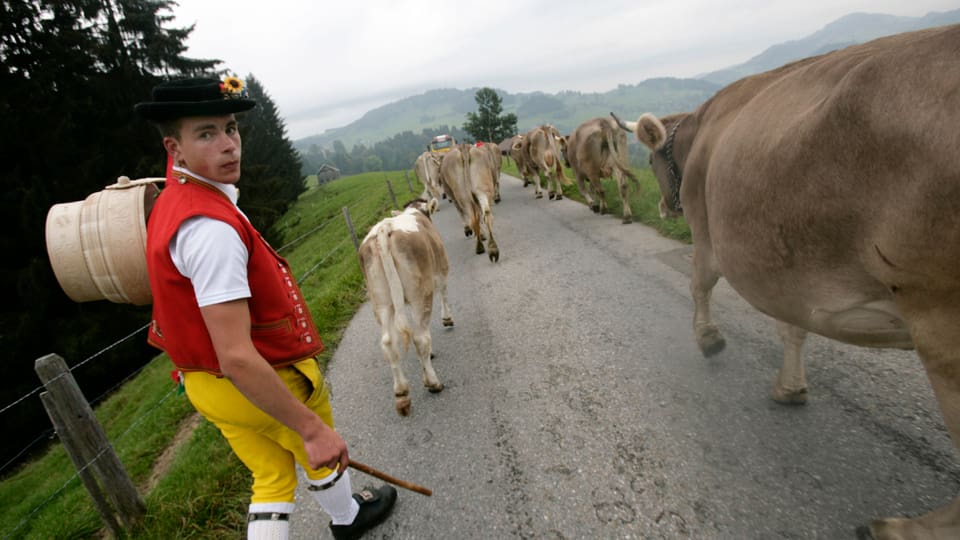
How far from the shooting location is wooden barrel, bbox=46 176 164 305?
1688 mm

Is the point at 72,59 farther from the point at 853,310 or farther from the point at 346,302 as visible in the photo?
the point at 853,310

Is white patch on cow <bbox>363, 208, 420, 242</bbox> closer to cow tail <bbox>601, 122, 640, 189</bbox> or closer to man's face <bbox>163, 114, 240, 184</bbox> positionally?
man's face <bbox>163, 114, 240, 184</bbox>

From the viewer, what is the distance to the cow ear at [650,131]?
3412 mm

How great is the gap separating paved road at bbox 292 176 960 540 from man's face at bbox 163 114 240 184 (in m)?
2.15

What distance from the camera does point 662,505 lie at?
7.22 ft

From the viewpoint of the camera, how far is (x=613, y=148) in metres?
8.43

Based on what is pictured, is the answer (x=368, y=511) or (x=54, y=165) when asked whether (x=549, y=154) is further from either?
(x=54, y=165)

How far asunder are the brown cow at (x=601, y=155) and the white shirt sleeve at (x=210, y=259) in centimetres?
763

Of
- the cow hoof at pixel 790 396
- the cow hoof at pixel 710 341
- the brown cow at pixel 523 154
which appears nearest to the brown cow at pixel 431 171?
the brown cow at pixel 523 154

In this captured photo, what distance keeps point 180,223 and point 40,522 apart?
18.0ft

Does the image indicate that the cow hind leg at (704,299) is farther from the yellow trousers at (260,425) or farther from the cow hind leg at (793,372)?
the yellow trousers at (260,425)

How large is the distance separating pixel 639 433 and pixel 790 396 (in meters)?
1.00

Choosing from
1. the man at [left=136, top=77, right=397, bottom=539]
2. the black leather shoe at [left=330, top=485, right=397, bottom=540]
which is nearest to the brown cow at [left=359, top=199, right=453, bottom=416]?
the black leather shoe at [left=330, top=485, right=397, bottom=540]

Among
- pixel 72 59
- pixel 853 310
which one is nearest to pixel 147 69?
pixel 72 59
